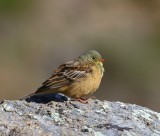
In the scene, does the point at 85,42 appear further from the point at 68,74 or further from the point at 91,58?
the point at 68,74

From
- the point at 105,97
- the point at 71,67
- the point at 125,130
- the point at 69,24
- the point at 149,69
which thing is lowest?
the point at 125,130

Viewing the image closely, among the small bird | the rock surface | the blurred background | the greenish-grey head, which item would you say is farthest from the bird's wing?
the blurred background

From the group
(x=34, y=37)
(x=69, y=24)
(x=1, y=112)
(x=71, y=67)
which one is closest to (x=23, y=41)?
(x=34, y=37)

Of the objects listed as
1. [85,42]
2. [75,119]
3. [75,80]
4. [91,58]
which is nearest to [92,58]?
[91,58]

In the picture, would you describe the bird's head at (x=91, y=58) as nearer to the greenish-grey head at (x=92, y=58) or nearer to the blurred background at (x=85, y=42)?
the greenish-grey head at (x=92, y=58)

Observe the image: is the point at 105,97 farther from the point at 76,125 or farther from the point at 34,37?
the point at 76,125

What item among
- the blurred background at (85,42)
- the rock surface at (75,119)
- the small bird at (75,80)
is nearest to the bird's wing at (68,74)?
the small bird at (75,80)

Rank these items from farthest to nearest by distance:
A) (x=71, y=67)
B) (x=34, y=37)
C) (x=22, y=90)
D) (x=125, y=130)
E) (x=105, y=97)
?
(x=34, y=37), (x=22, y=90), (x=105, y=97), (x=71, y=67), (x=125, y=130)
